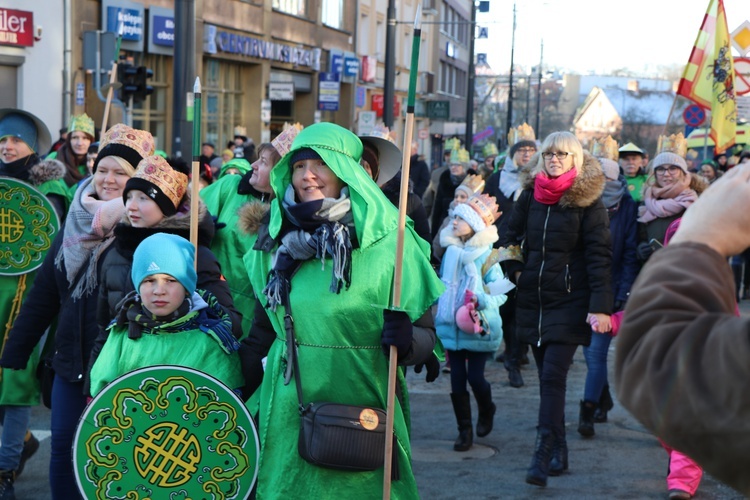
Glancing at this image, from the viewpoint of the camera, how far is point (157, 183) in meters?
5.07

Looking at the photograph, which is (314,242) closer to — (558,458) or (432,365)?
(432,365)

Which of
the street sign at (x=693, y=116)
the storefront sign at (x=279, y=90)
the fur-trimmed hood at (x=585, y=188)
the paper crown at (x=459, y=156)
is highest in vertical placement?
the storefront sign at (x=279, y=90)

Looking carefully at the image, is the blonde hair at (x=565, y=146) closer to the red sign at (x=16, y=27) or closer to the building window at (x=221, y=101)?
the red sign at (x=16, y=27)

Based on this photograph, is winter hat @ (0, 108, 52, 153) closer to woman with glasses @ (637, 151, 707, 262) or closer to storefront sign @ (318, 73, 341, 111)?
woman with glasses @ (637, 151, 707, 262)

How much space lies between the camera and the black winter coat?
6.77m

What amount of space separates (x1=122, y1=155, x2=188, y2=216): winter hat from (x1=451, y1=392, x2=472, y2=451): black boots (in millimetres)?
3030

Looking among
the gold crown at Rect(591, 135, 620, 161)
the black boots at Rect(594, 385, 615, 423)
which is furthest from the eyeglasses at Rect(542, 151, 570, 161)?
the gold crown at Rect(591, 135, 620, 161)

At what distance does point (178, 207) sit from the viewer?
17.3 feet

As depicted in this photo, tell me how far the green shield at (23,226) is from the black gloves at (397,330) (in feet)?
10.6

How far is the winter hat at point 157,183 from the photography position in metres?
5.07

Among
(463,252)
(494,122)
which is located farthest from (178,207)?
(494,122)

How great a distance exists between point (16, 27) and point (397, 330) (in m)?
17.9

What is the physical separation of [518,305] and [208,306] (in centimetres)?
275

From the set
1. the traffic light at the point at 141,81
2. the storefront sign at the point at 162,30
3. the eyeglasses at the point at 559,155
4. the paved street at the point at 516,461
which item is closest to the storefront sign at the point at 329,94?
the storefront sign at the point at 162,30
